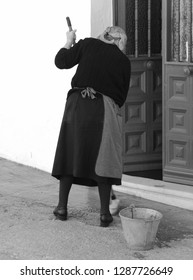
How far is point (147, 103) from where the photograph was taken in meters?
8.99

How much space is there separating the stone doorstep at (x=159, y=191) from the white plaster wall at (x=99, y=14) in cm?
156

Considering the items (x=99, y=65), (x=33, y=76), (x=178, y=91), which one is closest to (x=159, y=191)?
(x=178, y=91)

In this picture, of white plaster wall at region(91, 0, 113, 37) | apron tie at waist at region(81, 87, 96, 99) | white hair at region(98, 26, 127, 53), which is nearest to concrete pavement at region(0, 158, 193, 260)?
apron tie at waist at region(81, 87, 96, 99)

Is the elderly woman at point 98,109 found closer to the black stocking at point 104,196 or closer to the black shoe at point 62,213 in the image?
the black stocking at point 104,196

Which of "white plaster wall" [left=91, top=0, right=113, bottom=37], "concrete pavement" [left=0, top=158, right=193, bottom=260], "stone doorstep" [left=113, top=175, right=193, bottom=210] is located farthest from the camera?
"white plaster wall" [left=91, top=0, right=113, bottom=37]

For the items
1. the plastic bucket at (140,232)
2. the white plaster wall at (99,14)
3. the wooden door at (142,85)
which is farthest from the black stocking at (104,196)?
the white plaster wall at (99,14)

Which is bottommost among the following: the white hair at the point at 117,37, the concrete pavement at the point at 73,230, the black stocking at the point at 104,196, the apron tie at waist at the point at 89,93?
the concrete pavement at the point at 73,230

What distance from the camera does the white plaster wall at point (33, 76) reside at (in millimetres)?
9227

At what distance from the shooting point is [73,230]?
282 inches

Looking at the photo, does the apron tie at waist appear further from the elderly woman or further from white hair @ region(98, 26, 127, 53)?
white hair @ region(98, 26, 127, 53)

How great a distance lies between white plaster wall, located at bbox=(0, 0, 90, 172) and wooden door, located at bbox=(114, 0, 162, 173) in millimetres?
474

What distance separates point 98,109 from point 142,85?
1.79m

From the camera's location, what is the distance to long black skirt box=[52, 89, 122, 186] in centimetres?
720

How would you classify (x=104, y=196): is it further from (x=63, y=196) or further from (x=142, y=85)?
(x=142, y=85)
